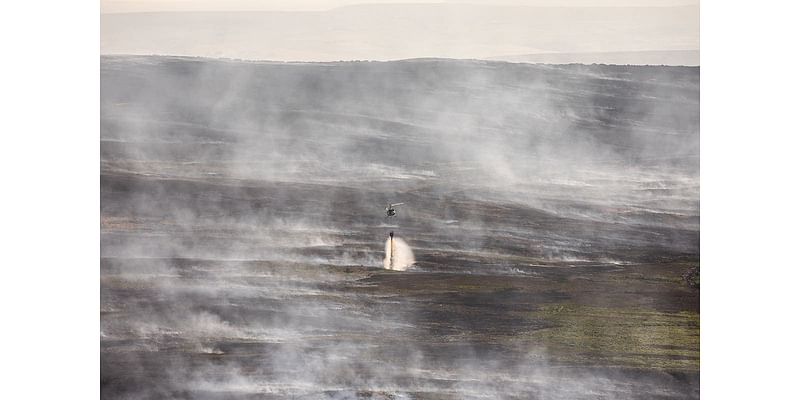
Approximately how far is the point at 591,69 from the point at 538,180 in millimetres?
433

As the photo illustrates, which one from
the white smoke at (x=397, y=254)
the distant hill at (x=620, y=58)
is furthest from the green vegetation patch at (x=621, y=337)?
the distant hill at (x=620, y=58)

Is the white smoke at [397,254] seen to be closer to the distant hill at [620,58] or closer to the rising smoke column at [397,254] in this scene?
the rising smoke column at [397,254]

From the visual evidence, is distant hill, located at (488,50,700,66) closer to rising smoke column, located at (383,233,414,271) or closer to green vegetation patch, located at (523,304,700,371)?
rising smoke column, located at (383,233,414,271)

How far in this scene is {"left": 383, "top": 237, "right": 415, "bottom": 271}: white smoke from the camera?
2299 mm

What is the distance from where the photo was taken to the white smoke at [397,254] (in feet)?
7.54

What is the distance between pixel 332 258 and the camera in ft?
7.57

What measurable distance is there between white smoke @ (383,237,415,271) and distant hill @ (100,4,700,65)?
65 cm

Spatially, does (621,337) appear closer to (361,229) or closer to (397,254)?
(397,254)

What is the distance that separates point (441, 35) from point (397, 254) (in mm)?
783

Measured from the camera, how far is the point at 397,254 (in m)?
2.30

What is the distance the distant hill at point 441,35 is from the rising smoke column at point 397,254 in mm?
645
